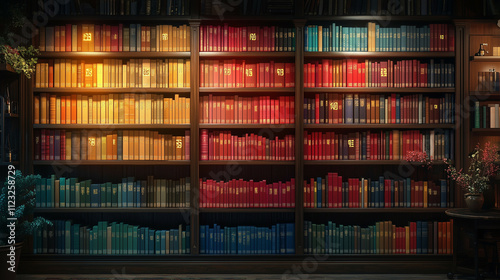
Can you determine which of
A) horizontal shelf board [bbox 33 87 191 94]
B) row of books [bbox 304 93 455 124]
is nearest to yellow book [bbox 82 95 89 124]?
horizontal shelf board [bbox 33 87 191 94]

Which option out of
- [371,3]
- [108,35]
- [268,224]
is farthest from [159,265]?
[371,3]

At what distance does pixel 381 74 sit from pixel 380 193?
119cm

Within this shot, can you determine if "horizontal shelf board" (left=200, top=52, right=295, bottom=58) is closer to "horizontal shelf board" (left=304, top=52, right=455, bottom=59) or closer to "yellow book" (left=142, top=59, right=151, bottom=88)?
"horizontal shelf board" (left=304, top=52, right=455, bottom=59)

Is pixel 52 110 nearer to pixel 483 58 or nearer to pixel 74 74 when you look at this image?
pixel 74 74

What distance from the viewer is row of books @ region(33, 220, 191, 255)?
4812 millimetres

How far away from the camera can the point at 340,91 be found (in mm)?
4828

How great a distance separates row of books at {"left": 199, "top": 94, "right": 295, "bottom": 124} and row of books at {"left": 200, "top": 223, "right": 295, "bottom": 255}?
1066 millimetres

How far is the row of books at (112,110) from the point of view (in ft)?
15.7

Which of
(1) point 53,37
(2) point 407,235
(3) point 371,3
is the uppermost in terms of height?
(3) point 371,3

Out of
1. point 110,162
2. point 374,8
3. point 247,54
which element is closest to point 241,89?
point 247,54

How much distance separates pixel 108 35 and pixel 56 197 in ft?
5.56

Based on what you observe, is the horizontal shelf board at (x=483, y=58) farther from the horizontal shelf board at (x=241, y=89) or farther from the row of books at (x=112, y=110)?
the row of books at (x=112, y=110)

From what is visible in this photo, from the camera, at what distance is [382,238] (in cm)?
485

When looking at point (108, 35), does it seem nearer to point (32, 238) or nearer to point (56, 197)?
point (56, 197)
